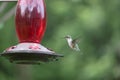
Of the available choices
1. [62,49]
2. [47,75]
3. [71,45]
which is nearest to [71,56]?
[62,49]

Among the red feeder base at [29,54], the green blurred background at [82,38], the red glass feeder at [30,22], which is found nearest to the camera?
the red feeder base at [29,54]

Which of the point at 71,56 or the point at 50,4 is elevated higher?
the point at 50,4

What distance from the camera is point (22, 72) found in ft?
54.0

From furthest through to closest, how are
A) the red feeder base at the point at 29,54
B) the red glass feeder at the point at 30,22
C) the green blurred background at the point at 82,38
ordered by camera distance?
1. the green blurred background at the point at 82,38
2. the red glass feeder at the point at 30,22
3. the red feeder base at the point at 29,54

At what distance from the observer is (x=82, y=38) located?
13680 mm

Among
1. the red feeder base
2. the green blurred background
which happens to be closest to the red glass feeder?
the red feeder base

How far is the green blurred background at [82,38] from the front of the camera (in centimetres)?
1390

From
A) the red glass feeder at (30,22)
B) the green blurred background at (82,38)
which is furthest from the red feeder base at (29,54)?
the green blurred background at (82,38)

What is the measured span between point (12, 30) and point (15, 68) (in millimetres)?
1451

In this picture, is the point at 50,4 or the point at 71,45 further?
the point at 50,4

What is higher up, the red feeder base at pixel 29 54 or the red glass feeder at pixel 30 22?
the red glass feeder at pixel 30 22

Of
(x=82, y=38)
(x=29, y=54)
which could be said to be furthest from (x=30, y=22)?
(x=82, y=38)

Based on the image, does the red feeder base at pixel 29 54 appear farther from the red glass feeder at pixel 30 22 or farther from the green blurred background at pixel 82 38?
the green blurred background at pixel 82 38

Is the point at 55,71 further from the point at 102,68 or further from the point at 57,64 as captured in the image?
the point at 102,68
